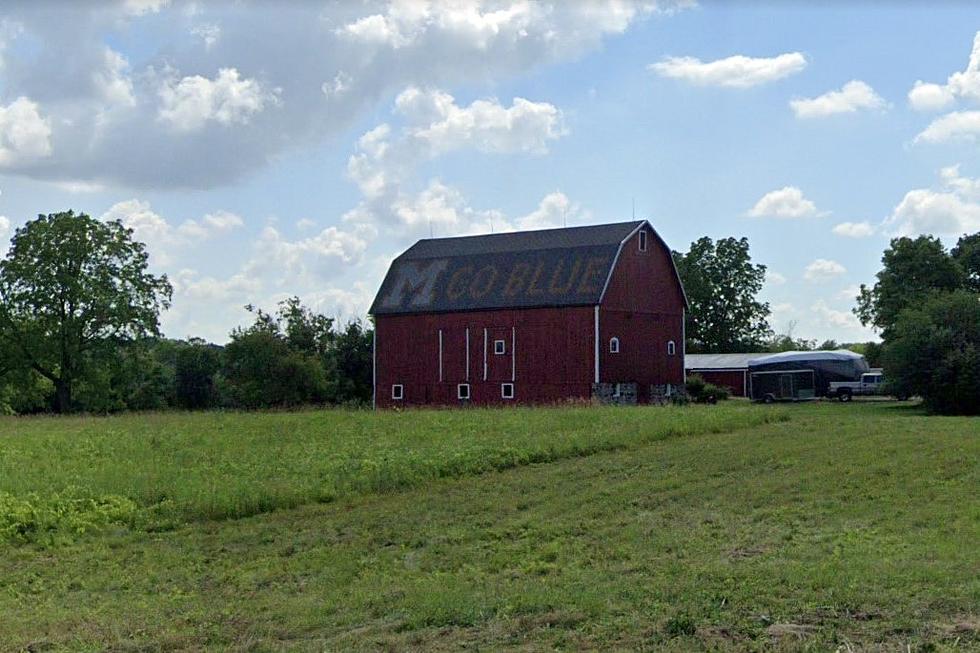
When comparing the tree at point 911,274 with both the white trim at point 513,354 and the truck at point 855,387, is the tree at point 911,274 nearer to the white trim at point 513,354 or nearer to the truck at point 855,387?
the truck at point 855,387

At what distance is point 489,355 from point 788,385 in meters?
15.3

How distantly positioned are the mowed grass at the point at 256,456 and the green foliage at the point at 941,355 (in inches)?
462

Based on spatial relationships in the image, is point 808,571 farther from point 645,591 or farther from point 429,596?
point 429,596

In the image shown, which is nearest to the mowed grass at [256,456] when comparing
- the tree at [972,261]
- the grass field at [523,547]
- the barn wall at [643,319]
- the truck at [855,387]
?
the grass field at [523,547]

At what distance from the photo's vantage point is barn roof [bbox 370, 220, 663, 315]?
50.9m

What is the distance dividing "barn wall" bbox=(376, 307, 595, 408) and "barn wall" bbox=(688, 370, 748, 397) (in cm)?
2093

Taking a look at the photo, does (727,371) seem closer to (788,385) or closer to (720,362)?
(720,362)

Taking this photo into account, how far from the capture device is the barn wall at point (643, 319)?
165ft

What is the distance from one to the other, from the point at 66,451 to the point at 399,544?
14784 mm

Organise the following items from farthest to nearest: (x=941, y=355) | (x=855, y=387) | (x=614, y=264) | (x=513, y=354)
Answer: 1. (x=855, y=387)
2. (x=513, y=354)
3. (x=614, y=264)
4. (x=941, y=355)

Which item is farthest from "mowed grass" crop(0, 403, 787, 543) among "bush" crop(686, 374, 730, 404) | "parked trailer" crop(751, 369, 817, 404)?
"parked trailer" crop(751, 369, 817, 404)

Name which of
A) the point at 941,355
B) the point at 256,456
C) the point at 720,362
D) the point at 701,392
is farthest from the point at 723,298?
the point at 256,456

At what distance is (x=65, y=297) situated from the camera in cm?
5766

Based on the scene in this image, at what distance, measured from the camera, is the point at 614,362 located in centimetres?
5034
